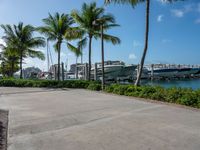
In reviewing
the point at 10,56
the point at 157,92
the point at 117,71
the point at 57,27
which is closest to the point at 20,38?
the point at 57,27

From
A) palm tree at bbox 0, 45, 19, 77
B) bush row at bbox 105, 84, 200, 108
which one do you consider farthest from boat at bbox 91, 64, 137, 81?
bush row at bbox 105, 84, 200, 108

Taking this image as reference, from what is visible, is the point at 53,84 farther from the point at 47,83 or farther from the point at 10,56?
the point at 10,56

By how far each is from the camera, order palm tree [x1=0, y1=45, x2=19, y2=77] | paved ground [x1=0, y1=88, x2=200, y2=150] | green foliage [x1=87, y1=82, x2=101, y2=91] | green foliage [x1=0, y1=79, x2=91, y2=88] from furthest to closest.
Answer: palm tree [x1=0, y1=45, x2=19, y2=77] → green foliage [x1=0, y1=79, x2=91, y2=88] → green foliage [x1=87, y1=82, x2=101, y2=91] → paved ground [x1=0, y1=88, x2=200, y2=150]

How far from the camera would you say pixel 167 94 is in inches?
530

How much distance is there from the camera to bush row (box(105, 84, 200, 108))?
38.9 feet

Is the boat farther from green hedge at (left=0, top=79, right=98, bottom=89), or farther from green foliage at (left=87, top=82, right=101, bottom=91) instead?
green foliage at (left=87, top=82, right=101, bottom=91)

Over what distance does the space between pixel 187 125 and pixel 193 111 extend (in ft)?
9.59

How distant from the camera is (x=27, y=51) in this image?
35.7 metres

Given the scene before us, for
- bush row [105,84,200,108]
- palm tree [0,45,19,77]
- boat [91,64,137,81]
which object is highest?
palm tree [0,45,19,77]

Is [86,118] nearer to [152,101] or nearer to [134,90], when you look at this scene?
[152,101]

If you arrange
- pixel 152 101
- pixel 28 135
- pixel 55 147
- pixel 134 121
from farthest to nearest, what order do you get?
pixel 152 101, pixel 134 121, pixel 28 135, pixel 55 147

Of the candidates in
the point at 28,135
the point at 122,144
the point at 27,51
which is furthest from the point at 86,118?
the point at 27,51

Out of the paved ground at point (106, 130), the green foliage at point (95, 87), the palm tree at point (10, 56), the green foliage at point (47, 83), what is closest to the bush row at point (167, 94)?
the paved ground at point (106, 130)

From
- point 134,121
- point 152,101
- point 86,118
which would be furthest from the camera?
point 152,101
